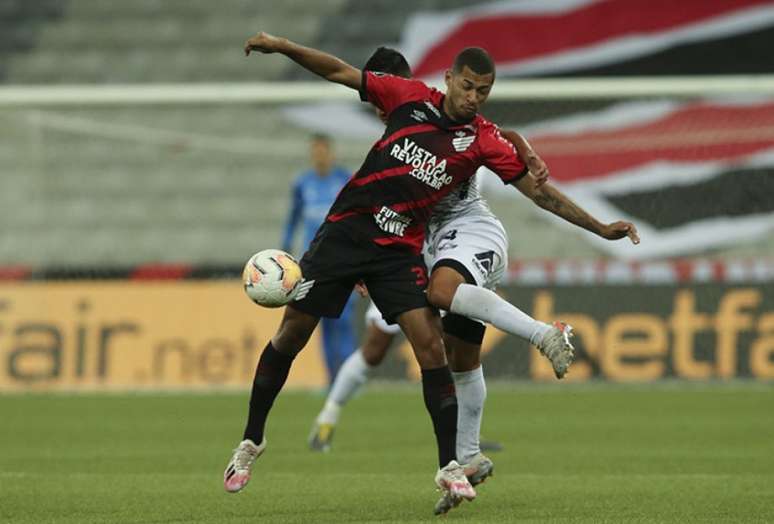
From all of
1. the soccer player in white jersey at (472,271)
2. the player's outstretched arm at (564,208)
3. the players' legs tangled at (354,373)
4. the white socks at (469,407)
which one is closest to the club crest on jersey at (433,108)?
the soccer player in white jersey at (472,271)

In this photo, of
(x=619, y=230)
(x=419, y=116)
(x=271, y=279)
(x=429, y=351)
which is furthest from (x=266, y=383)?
(x=619, y=230)

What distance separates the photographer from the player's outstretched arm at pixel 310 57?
648 cm

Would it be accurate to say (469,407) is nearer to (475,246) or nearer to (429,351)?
(429,351)

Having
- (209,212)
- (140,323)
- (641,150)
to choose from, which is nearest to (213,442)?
(140,323)

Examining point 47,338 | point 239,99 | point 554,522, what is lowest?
point 47,338

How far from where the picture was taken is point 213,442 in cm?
1023

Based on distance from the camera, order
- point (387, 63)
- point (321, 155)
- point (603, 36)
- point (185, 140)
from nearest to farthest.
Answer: point (387, 63) < point (321, 155) < point (185, 140) < point (603, 36)

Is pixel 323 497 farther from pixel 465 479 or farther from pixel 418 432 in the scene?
pixel 418 432

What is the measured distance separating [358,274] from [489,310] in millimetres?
616

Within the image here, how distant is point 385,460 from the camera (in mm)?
9031

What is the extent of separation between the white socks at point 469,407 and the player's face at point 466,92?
1268 mm

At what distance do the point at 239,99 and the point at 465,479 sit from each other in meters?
9.10

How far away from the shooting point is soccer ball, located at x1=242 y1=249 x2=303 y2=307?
22.1 ft

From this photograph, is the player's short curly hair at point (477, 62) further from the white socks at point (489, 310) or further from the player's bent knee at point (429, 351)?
the player's bent knee at point (429, 351)
